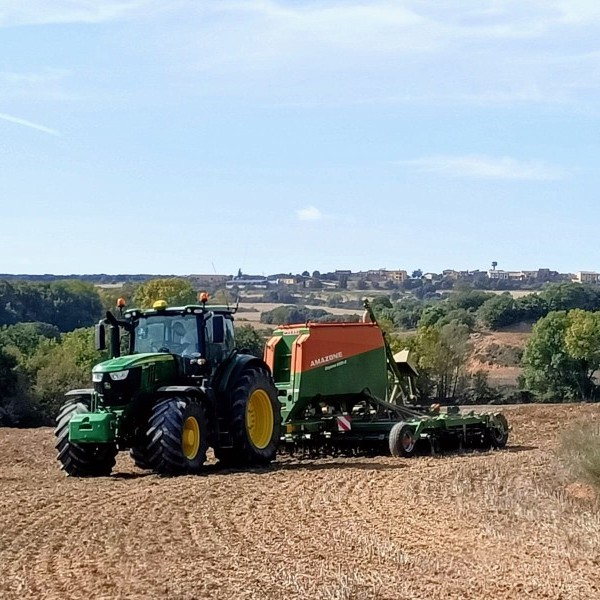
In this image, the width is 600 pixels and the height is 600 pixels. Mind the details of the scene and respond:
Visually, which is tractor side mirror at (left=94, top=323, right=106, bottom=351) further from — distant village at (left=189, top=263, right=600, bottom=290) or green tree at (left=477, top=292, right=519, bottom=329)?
green tree at (left=477, top=292, right=519, bottom=329)

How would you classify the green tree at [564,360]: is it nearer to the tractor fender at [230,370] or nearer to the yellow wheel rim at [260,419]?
the yellow wheel rim at [260,419]

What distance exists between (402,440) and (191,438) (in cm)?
375

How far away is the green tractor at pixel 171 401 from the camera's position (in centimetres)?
1402

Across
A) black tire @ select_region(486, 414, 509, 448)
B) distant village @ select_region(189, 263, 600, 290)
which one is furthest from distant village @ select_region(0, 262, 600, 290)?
black tire @ select_region(486, 414, 509, 448)

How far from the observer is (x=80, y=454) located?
47.8 feet

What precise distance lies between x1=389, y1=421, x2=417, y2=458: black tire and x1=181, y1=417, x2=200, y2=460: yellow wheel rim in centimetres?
347

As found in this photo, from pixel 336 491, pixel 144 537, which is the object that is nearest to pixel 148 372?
pixel 336 491

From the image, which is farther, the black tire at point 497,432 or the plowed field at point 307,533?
the black tire at point 497,432

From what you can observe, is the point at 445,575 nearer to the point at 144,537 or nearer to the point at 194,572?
the point at 194,572

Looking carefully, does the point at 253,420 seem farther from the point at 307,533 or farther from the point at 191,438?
the point at 307,533

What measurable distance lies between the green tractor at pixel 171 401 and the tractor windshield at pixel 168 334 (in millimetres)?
14

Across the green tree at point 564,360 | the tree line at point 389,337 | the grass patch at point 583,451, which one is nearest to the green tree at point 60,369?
the tree line at point 389,337

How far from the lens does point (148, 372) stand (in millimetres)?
14445

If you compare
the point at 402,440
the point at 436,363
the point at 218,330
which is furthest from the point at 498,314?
the point at 218,330
